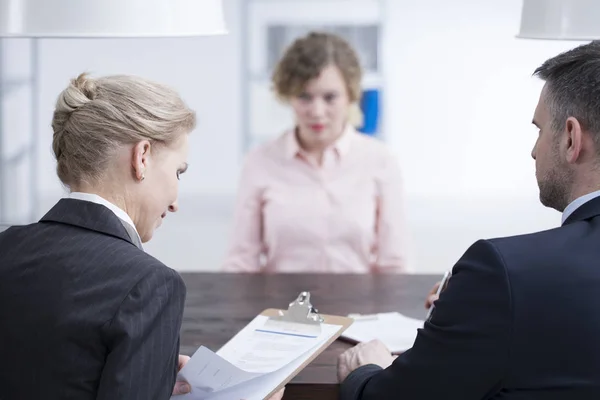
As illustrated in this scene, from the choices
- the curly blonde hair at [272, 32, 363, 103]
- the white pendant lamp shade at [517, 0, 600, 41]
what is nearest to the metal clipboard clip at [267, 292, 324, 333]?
the white pendant lamp shade at [517, 0, 600, 41]

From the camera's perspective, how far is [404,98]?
7914mm

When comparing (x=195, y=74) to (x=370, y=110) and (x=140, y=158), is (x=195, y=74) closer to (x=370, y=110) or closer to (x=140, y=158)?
(x=370, y=110)

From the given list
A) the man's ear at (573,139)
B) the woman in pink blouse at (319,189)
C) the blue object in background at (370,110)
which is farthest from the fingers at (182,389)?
the blue object in background at (370,110)

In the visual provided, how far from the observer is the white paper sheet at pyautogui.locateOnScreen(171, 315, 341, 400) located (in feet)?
5.94

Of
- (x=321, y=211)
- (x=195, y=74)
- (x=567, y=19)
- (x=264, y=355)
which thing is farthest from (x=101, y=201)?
(x=195, y=74)

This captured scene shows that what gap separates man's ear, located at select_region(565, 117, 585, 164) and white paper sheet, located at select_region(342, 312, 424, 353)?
76cm

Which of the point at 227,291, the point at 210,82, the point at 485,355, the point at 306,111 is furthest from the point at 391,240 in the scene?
the point at 210,82

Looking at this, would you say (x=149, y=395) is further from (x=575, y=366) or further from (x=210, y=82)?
(x=210, y=82)

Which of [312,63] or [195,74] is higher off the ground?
[312,63]

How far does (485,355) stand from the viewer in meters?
1.65

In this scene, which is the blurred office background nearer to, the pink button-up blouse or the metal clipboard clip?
the pink button-up blouse

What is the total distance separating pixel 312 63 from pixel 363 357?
71.6 inches

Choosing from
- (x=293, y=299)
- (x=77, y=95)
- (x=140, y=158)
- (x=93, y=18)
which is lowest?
(x=293, y=299)

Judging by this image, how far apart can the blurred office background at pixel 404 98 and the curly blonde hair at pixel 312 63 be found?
3.66 metres
